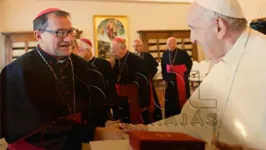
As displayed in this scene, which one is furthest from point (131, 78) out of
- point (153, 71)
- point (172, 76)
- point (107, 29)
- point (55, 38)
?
point (107, 29)

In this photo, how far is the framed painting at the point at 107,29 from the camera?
14.3 feet

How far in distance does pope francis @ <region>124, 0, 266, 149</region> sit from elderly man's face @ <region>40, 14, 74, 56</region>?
1.53 feet

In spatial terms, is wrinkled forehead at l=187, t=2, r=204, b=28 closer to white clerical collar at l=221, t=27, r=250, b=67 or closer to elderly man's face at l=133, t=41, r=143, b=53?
white clerical collar at l=221, t=27, r=250, b=67

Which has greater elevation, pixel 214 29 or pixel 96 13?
pixel 96 13

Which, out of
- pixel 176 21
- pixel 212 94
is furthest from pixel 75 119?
pixel 176 21

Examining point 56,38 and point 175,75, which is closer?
point 56,38

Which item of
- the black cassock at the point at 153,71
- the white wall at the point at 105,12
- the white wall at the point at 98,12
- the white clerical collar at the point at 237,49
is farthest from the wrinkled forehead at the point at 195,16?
the white wall at the point at 98,12

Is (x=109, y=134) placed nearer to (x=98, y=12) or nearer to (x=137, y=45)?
(x=137, y=45)

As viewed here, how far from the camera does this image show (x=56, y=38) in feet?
3.54

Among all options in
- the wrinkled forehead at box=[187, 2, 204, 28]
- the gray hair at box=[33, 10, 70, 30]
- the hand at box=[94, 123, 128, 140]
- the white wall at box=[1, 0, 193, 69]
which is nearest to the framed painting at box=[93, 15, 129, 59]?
the white wall at box=[1, 0, 193, 69]

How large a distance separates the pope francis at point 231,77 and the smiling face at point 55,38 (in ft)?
1.54

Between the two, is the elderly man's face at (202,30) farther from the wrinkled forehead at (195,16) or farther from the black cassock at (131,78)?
the black cassock at (131,78)

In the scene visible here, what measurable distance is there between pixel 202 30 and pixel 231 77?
0.18m

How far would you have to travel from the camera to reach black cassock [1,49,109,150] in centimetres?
102
